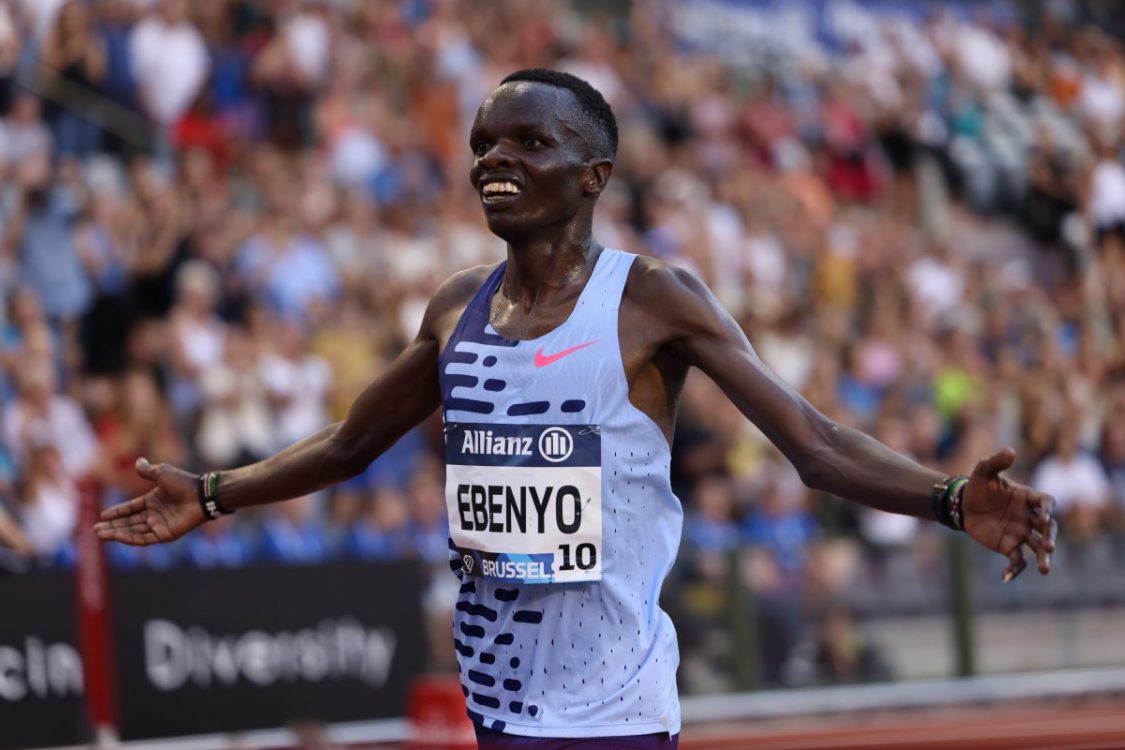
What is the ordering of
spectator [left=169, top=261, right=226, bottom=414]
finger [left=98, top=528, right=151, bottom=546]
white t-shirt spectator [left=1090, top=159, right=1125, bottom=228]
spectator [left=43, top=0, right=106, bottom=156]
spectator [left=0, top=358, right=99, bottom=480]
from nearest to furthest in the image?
finger [left=98, top=528, right=151, bottom=546] → spectator [left=0, top=358, right=99, bottom=480] → spectator [left=169, top=261, right=226, bottom=414] → spectator [left=43, top=0, right=106, bottom=156] → white t-shirt spectator [left=1090, top=159, right=1125, bottom=228]

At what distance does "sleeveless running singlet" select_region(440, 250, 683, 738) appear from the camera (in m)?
4.21

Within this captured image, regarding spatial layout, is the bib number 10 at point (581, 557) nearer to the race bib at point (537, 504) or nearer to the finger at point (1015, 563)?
the race bib at point (537, 504)

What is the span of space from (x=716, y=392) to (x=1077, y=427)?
11.8 feet

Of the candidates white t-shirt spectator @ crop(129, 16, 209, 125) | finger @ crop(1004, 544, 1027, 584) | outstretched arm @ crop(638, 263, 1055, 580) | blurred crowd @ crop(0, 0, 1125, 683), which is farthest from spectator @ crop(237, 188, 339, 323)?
finger @ crop(1004, 544, 1027, 584)

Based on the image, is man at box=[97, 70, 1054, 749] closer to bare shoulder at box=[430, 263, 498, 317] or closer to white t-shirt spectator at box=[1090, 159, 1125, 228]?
bare shoulder at box=[430, 263, 498, 317]

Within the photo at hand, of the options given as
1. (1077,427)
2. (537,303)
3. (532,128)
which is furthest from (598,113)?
(1077,427)

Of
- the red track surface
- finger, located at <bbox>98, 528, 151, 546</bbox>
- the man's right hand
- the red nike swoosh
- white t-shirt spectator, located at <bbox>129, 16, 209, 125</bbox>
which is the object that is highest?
white t-shirt spectator, located at <bbox>129, 16, 209, 125</bbox>

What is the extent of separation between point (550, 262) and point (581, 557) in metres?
0.73

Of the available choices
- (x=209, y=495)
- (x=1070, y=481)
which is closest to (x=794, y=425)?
(x=209, y=495)

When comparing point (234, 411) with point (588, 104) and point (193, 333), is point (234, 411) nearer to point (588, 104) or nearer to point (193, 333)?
point (193, 333)

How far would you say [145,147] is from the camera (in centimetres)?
1260

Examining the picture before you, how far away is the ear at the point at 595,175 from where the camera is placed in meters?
4.42

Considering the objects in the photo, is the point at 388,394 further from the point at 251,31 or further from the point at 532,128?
the point at 251,31

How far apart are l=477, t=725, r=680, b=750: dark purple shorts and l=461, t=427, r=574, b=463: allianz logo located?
639 mm
